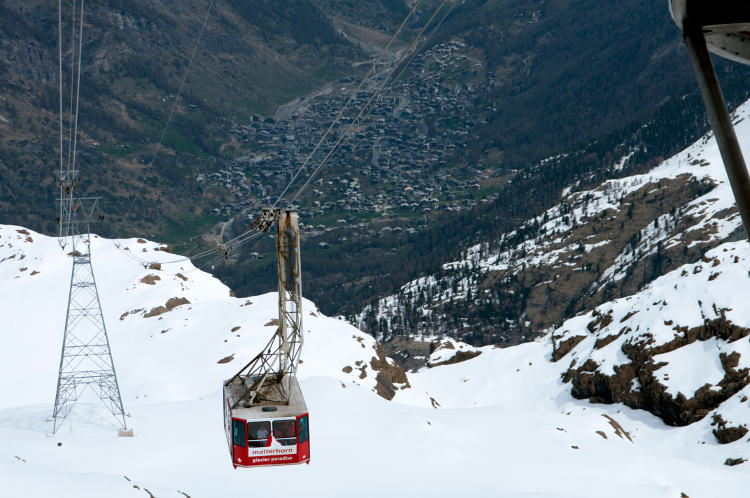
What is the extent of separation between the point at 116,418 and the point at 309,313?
53.8 metres

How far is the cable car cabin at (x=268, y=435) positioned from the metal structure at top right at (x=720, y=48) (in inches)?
1034

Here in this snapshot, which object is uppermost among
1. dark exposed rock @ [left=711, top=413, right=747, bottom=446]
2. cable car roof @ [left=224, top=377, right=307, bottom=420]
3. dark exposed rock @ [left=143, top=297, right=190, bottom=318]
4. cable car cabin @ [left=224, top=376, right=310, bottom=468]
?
dark exposed rock @ [left=143, top=297, right=190, bottom=318]

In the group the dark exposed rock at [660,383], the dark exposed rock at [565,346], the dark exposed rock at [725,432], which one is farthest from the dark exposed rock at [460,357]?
the dark exposed rock at [725,432]

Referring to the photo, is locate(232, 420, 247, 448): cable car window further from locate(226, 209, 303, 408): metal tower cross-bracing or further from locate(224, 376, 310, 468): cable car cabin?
locate(226, 209, 303, 408): metal tower cross-bracing

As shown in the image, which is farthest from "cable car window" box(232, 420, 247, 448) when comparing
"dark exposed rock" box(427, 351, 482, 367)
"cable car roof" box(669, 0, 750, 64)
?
"dark exposed rock" box(427, 351, 482, 367)

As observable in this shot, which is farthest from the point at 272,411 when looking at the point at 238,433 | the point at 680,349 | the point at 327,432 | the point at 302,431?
the point at 680,349

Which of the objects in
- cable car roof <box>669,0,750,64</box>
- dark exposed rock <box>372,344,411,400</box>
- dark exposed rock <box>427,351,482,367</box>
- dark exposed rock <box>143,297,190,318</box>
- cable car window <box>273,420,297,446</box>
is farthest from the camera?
dark exposed rock <box>427,351,482,367</box>

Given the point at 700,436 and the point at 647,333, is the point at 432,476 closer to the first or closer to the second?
the point at 700,436

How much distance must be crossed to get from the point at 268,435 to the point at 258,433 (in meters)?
0.52

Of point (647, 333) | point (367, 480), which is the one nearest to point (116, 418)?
point (367, 480)

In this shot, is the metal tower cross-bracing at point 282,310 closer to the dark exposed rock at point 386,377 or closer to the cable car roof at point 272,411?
the cable car roof at point 272,411

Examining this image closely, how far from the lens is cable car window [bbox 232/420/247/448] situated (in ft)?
119

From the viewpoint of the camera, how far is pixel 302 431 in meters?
36.9

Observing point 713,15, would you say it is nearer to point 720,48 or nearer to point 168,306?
point 720,48
